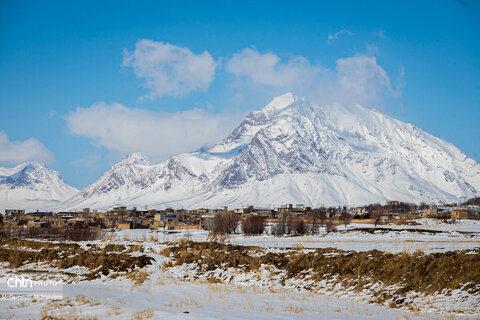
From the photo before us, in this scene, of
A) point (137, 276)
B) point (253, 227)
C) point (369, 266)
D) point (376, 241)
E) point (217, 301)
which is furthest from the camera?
point (253, 227)

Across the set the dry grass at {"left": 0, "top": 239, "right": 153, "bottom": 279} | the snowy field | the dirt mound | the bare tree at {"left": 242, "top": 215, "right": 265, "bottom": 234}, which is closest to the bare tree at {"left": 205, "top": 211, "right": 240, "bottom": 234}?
the bare tree at {"left": 242, "top": 215, "right": 265, "bottom": 234}

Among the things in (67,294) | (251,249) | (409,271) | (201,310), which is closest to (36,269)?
(67,294)

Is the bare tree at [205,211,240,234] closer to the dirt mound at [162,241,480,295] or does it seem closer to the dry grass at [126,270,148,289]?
the dirt mound at [162,241,480,295]

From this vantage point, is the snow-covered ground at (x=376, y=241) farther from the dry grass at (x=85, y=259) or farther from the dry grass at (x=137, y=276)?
the dry grass at (x=137, y=276)

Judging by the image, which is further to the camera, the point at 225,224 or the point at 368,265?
the point at 225,224

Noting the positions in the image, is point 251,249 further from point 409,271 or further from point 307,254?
point 409,271

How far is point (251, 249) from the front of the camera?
130 ft

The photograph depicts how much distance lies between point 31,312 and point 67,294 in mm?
5307

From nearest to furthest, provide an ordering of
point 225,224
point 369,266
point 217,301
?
point 217,301, point 369,266, point 225,224
